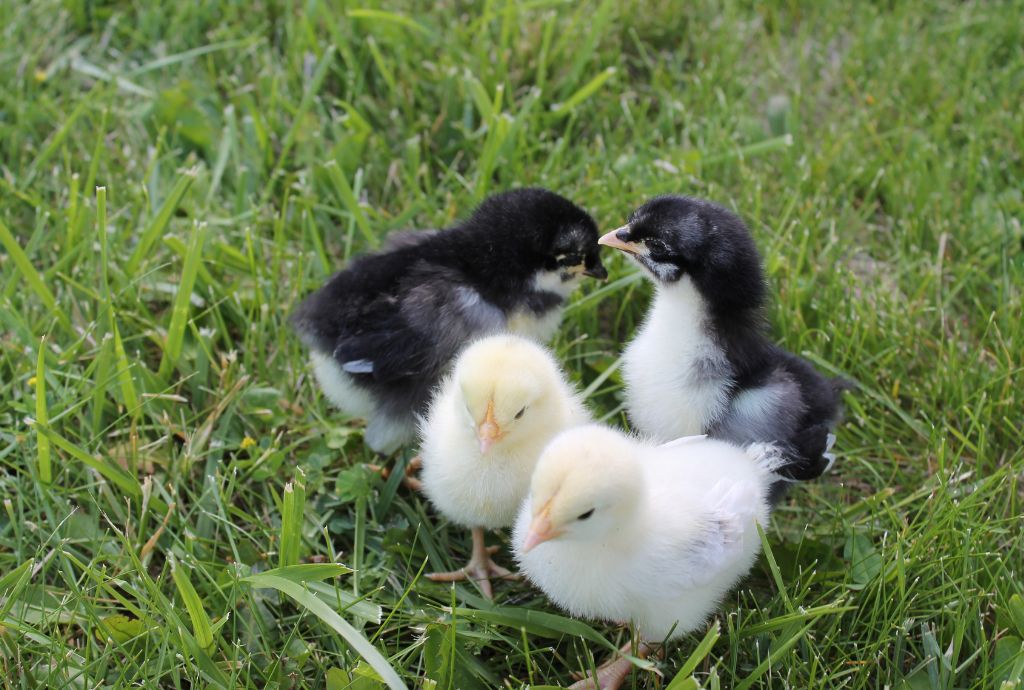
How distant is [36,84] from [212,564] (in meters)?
2.31

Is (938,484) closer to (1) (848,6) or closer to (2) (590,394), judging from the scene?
(2) (590,394)

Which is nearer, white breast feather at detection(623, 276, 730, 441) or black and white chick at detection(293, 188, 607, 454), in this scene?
white breast feather at detection(623, 276, 730, 441)

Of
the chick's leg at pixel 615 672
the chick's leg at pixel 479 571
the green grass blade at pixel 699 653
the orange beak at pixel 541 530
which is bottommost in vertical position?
the chick's leg at pixel 479 571

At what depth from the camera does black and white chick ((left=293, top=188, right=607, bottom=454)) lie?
2.62m

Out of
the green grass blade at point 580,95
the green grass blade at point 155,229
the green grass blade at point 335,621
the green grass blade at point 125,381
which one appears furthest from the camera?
the green grass blade at point 580,95

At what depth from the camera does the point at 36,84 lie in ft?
12.6

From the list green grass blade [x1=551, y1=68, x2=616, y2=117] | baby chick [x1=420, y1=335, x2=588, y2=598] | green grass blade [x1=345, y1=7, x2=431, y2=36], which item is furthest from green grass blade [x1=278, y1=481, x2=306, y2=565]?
green grass blade [x1=345, y1=7, x2=431, y2=36]

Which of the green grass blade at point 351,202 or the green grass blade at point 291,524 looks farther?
the green grass blade at point 351,202

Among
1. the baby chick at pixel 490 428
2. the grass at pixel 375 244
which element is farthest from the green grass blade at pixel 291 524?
the baby chick at pixel 490 428

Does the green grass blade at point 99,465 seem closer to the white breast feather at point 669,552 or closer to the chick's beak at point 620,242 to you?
the white breast feather at point 669,552

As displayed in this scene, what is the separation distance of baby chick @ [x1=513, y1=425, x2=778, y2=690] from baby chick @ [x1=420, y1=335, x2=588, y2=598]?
0.12 metres

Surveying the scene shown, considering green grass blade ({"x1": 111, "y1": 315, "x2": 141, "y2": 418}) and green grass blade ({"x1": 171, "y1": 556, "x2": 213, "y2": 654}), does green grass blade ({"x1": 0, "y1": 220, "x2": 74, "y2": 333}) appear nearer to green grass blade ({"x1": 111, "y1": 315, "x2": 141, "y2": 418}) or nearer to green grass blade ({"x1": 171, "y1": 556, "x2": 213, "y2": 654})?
green grass blade ({"x1": 111, "y1": 315, "x2": 141, "y2": 418})

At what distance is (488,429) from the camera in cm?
221

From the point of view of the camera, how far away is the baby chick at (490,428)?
2.22 m
